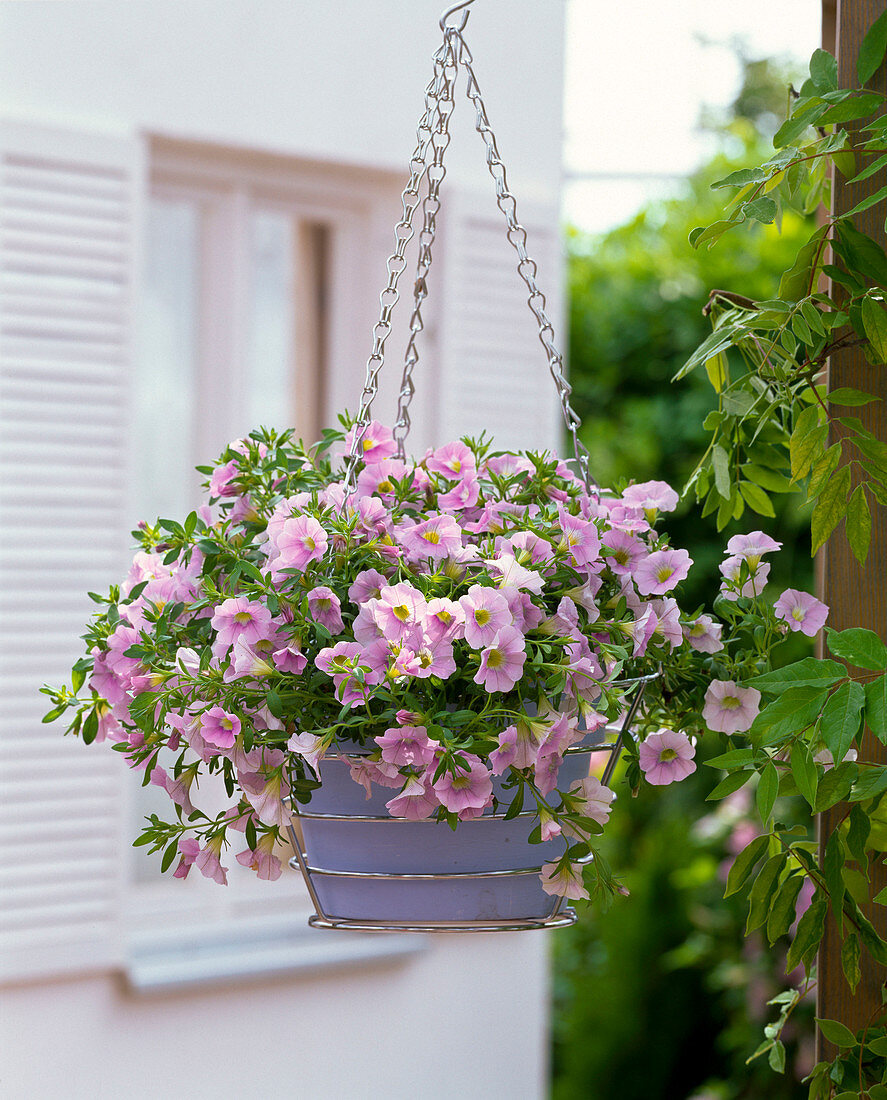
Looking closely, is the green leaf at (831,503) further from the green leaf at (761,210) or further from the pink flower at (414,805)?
the pink flower at (414,805)

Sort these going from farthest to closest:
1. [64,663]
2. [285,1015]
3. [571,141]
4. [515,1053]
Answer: [571,141], [515,1053], [285,1015], [64,663]

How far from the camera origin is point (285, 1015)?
2393 millimetres

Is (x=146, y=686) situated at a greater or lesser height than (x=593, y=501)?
lesser

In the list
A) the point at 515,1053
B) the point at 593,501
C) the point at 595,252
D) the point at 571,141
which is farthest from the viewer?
the point at 571,141

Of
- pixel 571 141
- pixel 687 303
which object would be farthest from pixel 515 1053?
pixel 571 141

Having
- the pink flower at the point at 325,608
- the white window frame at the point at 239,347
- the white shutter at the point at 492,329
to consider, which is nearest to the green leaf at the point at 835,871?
the pink flower at the point at 325,608

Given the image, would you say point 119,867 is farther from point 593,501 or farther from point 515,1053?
point 593,501

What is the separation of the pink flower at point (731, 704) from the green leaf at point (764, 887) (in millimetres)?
96

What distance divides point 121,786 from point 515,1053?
1.14 m

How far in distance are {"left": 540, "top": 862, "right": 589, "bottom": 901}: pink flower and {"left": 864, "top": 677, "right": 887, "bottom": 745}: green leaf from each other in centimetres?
22

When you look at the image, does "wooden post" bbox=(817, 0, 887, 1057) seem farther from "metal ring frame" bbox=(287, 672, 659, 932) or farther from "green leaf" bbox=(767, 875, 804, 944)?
"metal ring frame" bbox=(287, 672, 659, 932)

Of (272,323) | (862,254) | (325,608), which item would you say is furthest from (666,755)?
(272,323)

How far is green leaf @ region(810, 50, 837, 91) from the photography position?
35.5 inches

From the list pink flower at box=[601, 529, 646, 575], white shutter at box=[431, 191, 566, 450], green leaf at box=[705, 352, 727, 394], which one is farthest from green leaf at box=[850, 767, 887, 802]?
white shutter at box=[431, 191, 566, 450]
